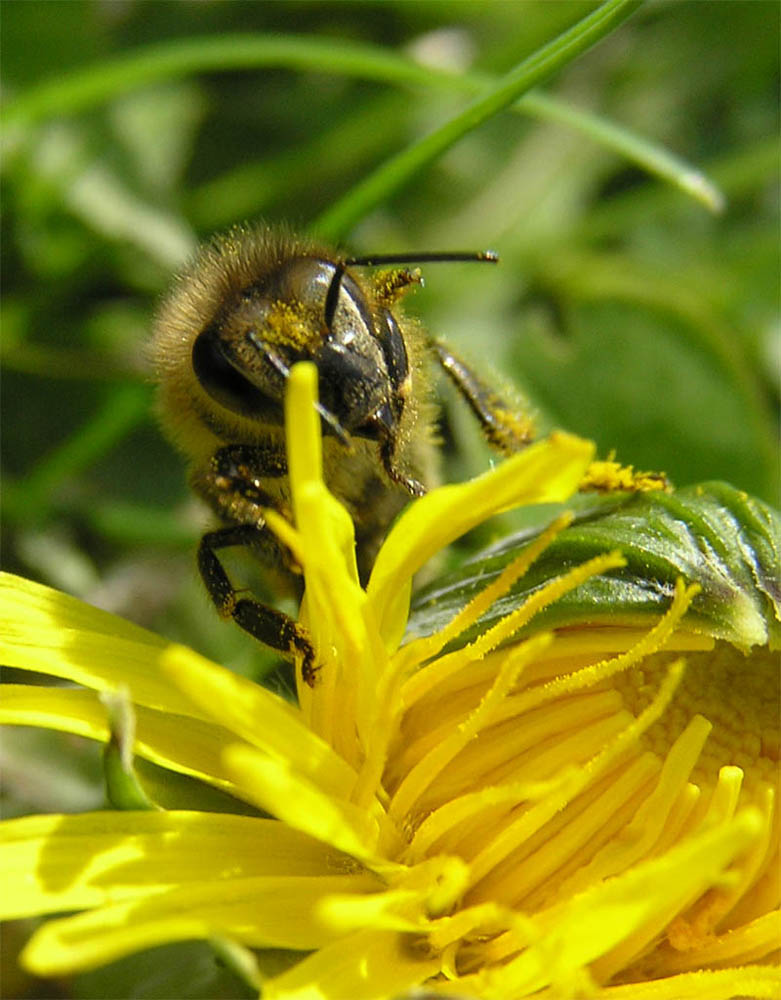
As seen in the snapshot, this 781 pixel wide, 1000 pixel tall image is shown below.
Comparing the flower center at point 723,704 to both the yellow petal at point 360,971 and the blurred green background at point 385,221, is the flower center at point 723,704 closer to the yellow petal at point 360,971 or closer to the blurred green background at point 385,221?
the yellow petal at point 360,971

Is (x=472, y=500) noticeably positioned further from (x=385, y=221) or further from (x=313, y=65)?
(x=385, y=221)

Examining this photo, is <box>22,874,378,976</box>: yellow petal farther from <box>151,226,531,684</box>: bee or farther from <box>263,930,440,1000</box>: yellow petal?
<box>151,226,531,684</box>: bee

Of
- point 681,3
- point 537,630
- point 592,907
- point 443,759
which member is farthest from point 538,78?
point 681,3

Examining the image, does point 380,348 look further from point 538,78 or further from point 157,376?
point 538,78

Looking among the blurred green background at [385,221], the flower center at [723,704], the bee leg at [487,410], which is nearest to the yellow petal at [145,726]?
the flower center at [723,704]

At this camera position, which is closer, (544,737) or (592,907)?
(592,907)

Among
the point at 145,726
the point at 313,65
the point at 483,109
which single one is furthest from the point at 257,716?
the point at 313,65

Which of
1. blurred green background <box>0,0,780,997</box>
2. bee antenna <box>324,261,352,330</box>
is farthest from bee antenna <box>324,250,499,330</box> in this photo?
blurred green background <box>0,0,780,997</box>
